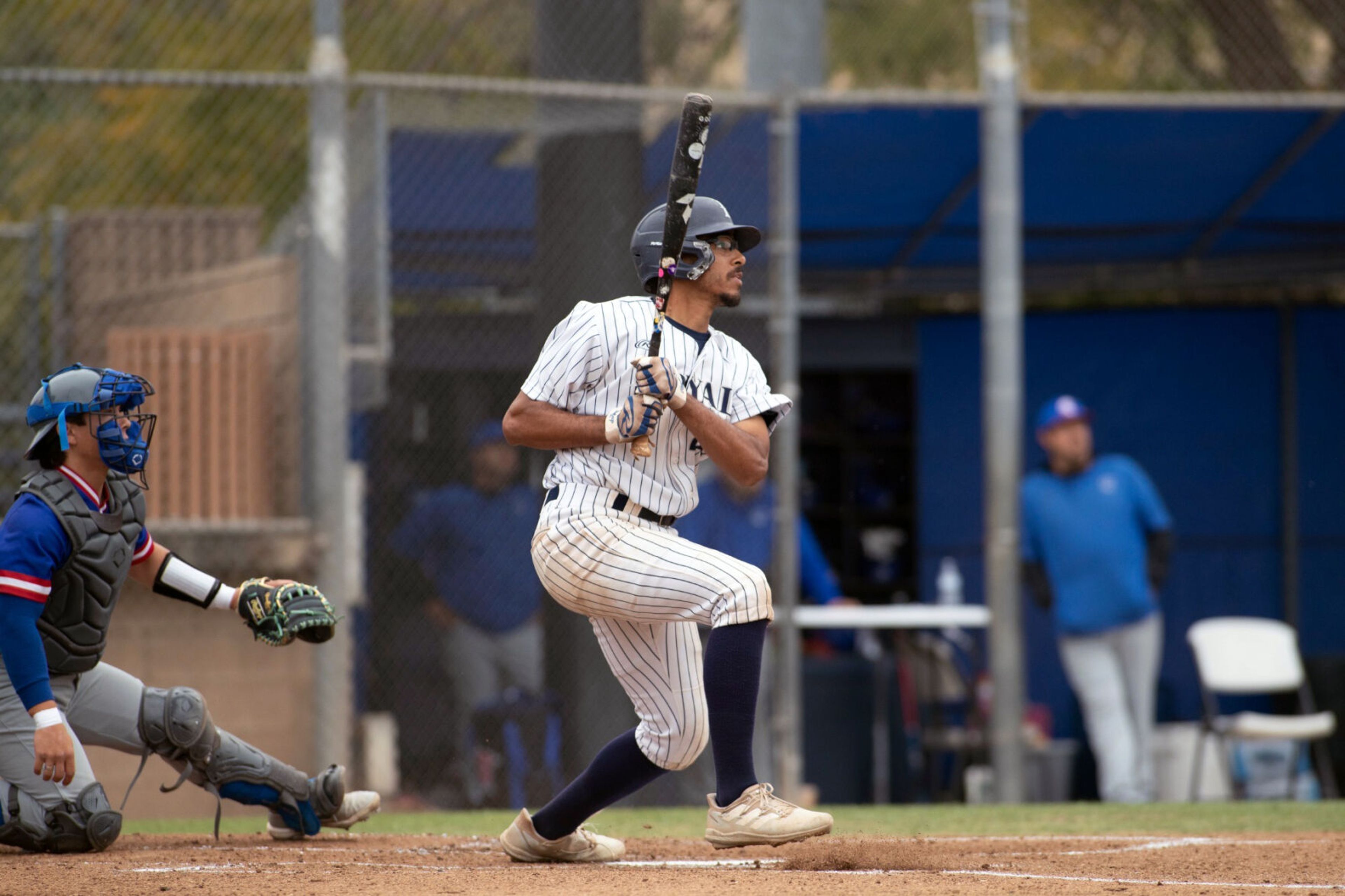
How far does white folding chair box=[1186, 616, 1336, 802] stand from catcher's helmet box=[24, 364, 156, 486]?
5.63 meters

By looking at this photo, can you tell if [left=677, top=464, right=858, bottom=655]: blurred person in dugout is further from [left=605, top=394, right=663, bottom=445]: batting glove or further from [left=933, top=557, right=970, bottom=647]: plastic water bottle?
[left=605, top=394, right=663, bottom=445]: batting glove

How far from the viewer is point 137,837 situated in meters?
4.83

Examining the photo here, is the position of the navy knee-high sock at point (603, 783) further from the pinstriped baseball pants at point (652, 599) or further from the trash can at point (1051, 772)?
the trash can at point (1051, 772)

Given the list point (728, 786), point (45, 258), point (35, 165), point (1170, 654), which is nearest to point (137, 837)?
point (728, 786)

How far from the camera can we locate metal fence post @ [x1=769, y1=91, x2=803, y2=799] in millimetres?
7051

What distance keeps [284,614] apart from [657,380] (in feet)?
4.53

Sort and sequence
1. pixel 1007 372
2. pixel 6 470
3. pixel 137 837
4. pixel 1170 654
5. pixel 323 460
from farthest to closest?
pixel 1170 654 < pixel 6 470 < pixel 1007 372 < pixel 323 460 < pixel 137 837

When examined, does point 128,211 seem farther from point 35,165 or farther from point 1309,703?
point 1309,703

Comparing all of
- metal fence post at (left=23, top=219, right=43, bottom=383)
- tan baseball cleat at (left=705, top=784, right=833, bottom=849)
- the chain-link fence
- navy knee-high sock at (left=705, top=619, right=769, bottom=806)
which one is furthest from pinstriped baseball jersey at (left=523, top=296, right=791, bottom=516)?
metal fence post at (left=23, top=219, right=43, bottom=383)

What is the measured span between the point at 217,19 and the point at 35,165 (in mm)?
2319

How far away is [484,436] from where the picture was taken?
26.4 ft

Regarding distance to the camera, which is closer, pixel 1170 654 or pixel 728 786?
pixel 728 786

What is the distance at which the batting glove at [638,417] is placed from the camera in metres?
3.59

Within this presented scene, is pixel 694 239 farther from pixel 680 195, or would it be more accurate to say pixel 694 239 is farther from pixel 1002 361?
pixel 1002 361
